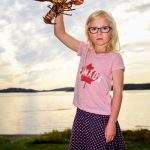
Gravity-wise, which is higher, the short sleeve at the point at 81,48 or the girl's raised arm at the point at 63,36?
the girl's raised arm at the point at 63,36

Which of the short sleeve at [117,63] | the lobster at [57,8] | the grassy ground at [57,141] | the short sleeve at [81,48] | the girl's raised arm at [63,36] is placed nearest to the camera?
the lobster at [57,8]

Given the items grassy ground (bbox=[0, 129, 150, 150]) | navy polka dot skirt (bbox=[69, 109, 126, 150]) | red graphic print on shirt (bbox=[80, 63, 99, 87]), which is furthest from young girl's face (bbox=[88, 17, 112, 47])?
grassy ground (bbox=[0, 129, 150, 150])

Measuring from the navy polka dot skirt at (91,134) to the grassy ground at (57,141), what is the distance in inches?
225

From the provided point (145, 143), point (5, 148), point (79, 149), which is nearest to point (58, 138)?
point (145, 143)

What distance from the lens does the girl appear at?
14.0 feet

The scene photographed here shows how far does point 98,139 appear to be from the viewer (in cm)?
428

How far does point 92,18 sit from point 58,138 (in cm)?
826

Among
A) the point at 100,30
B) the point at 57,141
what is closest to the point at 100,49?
the point at 100,30

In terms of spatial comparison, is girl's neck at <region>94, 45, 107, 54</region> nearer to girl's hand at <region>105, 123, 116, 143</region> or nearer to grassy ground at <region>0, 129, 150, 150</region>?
girl's hand at <region>105, 123, 116, 143</region>

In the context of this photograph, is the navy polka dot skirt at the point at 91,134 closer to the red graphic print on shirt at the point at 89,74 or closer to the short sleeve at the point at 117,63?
the red graphic print on shirt at the point at 89,74

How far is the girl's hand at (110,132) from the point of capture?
419cm

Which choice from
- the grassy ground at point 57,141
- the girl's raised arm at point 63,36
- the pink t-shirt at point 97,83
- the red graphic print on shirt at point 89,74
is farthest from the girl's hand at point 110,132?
the grassy ground at point 57,141

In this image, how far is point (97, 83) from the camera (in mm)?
4301

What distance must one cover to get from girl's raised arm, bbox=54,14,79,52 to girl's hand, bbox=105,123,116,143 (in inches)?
36.4
